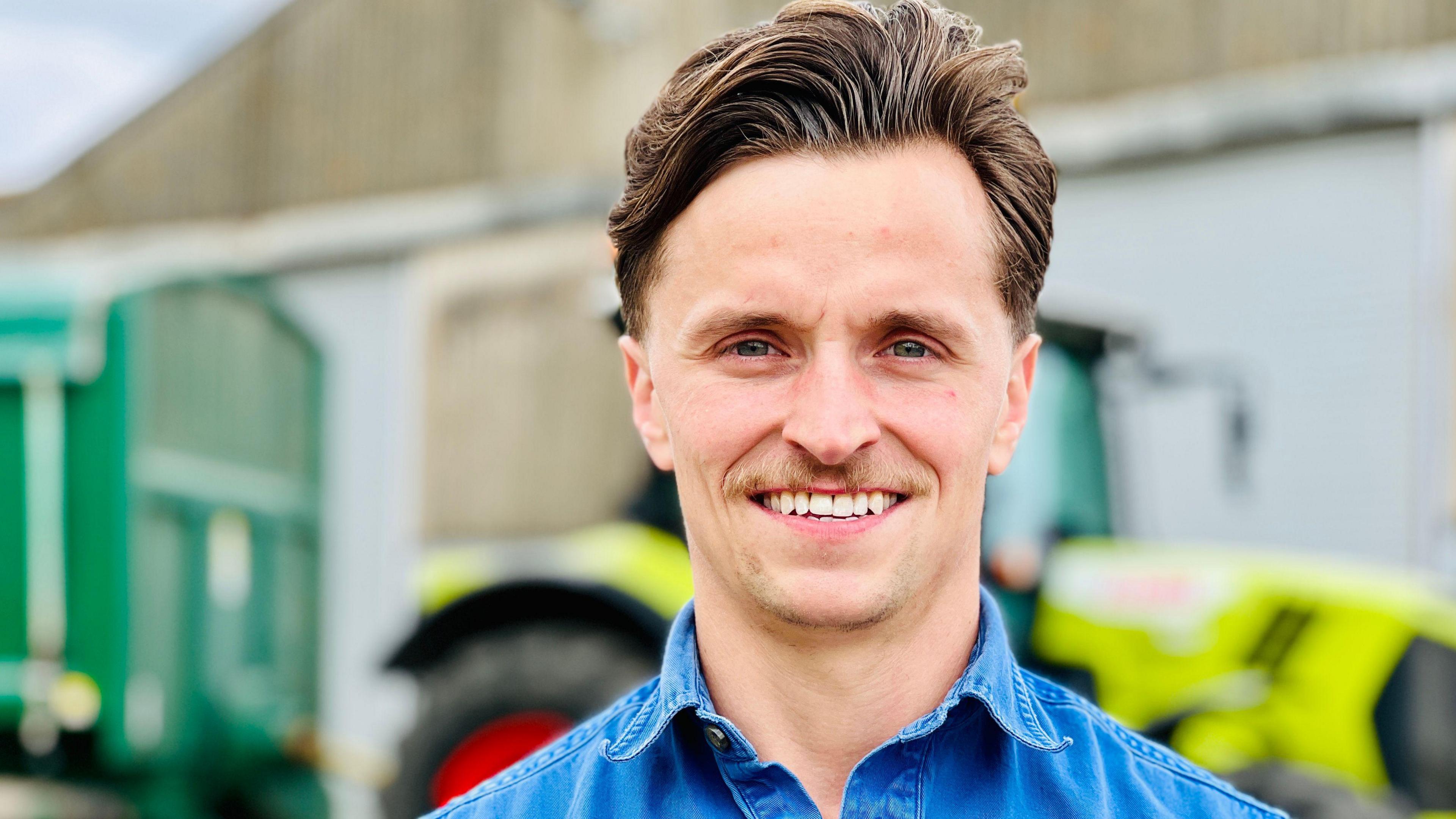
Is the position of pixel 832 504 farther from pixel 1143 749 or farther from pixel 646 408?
pixel 1143 749

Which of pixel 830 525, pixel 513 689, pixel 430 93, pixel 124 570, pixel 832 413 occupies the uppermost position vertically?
pixel 430 93

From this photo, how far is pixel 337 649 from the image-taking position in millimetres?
8734

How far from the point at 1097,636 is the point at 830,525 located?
3.18 metres

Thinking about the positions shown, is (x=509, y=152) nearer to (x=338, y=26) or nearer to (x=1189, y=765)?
(x=338, y=26)

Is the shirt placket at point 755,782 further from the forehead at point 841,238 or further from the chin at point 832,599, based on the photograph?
the forehead at point 841,238

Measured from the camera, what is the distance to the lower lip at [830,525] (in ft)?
4.07

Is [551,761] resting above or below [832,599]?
below

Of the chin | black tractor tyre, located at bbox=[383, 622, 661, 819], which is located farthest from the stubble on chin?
black tractor tyre, located at bbox=[383, 622, 661, 819]

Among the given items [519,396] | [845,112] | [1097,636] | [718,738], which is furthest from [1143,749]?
[519,396]

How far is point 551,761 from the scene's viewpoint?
1.38 m

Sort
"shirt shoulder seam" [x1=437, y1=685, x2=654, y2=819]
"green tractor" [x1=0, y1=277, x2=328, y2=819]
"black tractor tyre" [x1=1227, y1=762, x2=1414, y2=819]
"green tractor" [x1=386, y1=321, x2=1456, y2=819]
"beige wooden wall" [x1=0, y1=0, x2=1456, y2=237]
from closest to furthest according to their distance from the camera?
1. "shirt shoulder seam" [x1=437, y1=685, x2=654, y2=819]
2. "black tractor tyre" [x1=1227, y1=762, x2=1414, y2=819]
3. "green tractor" [x1=386, y1=321, x2=1456, y2=819]
4. "green tractor" [x1=0, y1=277, x2=328, y2=819]
5. "beige wooden wall" [x1=0, y1=0, x2=1456, y2=237]

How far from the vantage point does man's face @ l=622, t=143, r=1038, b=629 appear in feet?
4.06

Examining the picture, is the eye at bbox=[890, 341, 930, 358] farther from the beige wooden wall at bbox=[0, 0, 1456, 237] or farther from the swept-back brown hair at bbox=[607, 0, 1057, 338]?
the beige wooden wall at bbox=[0, 0, 1456, 237]

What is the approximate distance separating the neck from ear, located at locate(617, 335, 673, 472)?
16 centimetres
